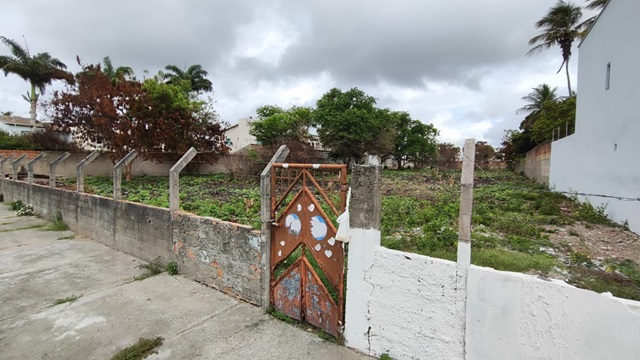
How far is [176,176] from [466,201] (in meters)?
4.34

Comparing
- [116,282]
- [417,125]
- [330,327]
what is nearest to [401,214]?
[330,327]

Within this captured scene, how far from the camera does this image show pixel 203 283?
185 inches

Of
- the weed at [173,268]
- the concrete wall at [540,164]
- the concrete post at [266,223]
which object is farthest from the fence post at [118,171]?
the concrete wall at [540,164]

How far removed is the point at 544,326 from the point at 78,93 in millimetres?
19751

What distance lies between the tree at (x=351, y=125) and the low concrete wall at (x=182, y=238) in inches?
812

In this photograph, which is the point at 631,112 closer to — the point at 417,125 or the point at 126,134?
the point at 126,134

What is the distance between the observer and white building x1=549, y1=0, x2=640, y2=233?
6973 millimetres

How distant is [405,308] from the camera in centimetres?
275

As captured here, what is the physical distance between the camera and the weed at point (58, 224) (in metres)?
8.39

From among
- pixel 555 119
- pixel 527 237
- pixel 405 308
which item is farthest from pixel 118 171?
pixel 555 119

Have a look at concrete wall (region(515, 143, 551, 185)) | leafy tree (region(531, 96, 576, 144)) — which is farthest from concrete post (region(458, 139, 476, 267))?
leafy tree (region(531, 96, 576, 144))

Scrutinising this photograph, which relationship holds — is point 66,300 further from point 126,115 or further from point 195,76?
point 195,76

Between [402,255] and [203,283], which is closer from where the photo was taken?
[402,255]

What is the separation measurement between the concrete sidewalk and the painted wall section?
1274 mm
